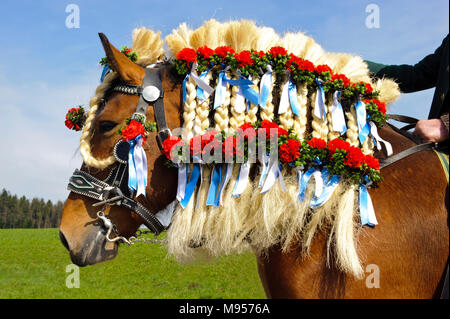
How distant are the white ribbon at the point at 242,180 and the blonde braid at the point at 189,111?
0.44 m

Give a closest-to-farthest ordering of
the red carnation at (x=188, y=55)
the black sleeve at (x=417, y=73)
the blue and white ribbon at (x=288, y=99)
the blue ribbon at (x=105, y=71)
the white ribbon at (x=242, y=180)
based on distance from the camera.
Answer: the white ribbon at (x=242, y=180) < the blue and white ribbon at (x=288, y=99) < the red carnation at (x=188, y=55) < the blue ribbon at (x=105, y=71) < the black sleeve at (x=417, y=73)

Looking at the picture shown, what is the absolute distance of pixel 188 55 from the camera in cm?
258

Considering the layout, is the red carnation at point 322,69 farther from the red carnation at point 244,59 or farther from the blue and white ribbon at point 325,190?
the blue and white ribbon at point 325,190

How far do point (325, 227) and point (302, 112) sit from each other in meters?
0.80

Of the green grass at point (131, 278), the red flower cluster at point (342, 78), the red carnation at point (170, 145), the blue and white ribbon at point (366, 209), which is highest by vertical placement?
the red flower cluster at point (342, 78)

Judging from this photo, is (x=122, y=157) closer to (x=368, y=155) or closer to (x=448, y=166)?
(x=368, y=155)

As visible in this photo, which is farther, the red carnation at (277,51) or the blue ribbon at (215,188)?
the red carnation at (277,51)

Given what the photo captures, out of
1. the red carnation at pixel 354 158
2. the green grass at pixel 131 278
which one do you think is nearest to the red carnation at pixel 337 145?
the red carnation at pixel 354 158

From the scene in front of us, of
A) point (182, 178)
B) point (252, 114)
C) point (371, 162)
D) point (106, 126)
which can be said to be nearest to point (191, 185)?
point (182, 178)

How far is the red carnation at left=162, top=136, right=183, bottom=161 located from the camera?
8.00 feet

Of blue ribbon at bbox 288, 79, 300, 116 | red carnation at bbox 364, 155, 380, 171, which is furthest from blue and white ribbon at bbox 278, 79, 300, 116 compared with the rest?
red carnation at bbox 364, 155, 380, 171

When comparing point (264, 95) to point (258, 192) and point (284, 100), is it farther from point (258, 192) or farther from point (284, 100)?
point (258, 192)

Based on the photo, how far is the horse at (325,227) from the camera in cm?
216

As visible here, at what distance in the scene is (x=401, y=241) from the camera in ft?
7.16
